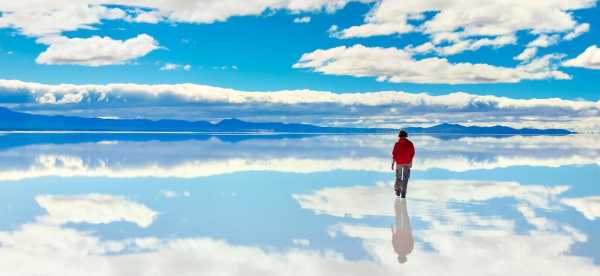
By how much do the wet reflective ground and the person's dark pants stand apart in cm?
45

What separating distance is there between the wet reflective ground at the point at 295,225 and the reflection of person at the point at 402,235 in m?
0.03

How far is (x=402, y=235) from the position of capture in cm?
1092

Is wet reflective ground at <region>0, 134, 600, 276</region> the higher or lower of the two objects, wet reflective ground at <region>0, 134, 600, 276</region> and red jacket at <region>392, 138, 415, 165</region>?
the lower

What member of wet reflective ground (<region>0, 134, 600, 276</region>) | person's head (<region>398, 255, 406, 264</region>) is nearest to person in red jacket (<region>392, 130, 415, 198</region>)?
wet reflective ground (<region>0, 134, 600, 276</region>)

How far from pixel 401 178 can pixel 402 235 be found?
5.47 m

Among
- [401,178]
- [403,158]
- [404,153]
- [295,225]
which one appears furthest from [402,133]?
[295,225]

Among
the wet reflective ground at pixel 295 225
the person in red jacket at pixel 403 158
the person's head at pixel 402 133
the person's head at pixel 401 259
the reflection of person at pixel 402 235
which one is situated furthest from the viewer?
the person in red jacket at pixel 403 158

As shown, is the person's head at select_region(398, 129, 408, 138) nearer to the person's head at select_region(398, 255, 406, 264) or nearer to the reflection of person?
the reflection of person

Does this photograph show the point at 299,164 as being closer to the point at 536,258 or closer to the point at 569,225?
the point at 569,225

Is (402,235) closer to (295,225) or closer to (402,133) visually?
(295,225)

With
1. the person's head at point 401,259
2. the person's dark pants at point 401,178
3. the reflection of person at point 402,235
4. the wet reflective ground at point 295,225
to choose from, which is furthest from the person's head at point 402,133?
the person's head at point 401,259

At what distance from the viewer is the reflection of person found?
9562 mm

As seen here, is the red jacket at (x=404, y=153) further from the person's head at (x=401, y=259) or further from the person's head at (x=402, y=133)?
the person's head at (x=401, y=259)

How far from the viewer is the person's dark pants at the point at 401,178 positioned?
16031 millimetres
